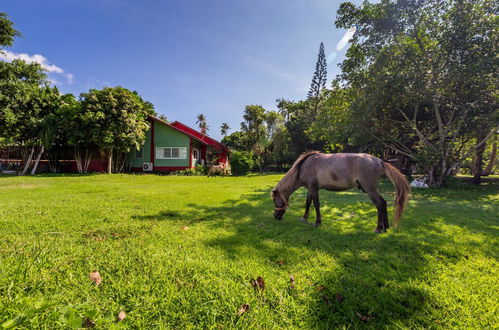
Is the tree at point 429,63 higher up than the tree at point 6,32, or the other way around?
the tree at point 6,32

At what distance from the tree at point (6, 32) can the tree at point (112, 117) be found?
243 inches

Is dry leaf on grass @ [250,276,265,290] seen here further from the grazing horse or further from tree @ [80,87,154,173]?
tree @ [80,87,154,173]

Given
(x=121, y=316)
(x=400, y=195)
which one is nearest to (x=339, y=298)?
(x=121, y=316)

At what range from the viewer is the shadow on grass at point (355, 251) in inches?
66.8

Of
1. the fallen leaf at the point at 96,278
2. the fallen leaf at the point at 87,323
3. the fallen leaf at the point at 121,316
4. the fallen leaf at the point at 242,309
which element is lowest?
the fallen leaf at the point at 242,309

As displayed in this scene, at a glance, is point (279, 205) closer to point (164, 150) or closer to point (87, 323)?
point (87, 323)

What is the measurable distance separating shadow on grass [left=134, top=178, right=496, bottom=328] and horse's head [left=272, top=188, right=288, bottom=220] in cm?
20

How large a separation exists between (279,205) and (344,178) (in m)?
1.55

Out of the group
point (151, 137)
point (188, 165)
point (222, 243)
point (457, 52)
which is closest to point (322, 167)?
point (222, 243)

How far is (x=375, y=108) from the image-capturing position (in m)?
11.5

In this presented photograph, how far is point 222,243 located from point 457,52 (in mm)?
14508

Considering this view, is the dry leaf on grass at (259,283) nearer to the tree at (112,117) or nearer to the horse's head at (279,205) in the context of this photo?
the horse's head at (279,205)

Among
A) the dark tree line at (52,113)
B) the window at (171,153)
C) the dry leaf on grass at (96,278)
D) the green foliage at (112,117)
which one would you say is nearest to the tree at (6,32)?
the dark tree line at (52,113)

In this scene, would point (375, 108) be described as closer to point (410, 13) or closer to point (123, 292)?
point (410, 13)
